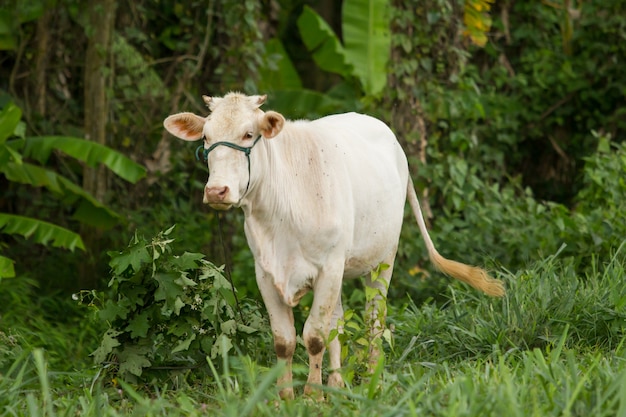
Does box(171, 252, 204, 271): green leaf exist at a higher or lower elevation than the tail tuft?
higher

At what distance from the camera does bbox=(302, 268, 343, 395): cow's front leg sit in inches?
200

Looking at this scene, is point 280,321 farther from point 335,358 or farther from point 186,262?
point 186,262

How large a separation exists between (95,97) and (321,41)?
118 inches

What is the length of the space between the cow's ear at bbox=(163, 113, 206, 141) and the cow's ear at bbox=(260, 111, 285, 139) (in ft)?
1.31

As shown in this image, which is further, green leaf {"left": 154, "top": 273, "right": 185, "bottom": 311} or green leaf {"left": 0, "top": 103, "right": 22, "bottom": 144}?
green leaf {"left": 0, "top": 103, "right": 22, "bottom": 144}

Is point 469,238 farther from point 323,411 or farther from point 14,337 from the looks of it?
point 323,411

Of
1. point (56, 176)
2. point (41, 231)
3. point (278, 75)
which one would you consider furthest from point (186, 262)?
point (278, 75)

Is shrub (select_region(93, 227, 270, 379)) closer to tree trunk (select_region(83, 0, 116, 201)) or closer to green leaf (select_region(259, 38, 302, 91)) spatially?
tree trunk (select_region(83, 0, 116, 201))

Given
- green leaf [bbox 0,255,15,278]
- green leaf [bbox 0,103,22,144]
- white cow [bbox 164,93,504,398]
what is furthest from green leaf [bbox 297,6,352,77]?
white cow [bbox 164,93,504,398]

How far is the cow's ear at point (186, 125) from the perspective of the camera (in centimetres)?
511

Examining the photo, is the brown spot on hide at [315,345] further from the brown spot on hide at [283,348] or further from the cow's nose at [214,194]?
the cow's nose at [214,194]

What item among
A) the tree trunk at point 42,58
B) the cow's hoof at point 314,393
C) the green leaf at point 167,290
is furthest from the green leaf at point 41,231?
the cow's hoof at point 314,393

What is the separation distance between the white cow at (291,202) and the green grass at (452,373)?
0.29 m

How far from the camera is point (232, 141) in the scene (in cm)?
475
